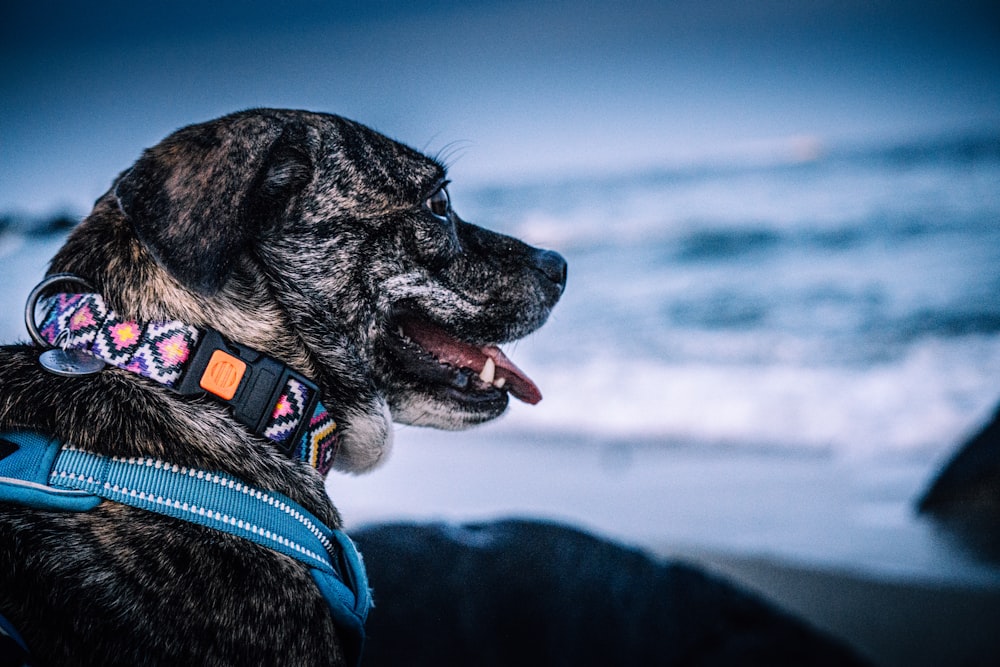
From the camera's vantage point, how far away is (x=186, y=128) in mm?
2076

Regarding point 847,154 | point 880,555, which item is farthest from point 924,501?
point 847,154

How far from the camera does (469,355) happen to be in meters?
2.61

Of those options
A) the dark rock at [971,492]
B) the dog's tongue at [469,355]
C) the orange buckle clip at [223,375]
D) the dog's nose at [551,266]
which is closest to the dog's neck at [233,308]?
the orange buckle clip at [223,375]

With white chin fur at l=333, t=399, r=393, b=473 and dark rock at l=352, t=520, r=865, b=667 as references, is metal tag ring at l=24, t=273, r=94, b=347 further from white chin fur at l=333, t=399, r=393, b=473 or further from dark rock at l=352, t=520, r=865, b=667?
dark rock at l=352, t=520, r=865, b=667

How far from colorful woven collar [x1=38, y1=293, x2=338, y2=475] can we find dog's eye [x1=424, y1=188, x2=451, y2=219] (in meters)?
0.82

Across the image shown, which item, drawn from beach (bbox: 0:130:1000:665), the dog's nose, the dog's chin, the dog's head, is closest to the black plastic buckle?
the dog's head

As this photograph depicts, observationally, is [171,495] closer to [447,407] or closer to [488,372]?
[447,407]

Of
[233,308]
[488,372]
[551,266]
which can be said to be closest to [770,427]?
[551,266]

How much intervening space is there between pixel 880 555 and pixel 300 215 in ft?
11.4

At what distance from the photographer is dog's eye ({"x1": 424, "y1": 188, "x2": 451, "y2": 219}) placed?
2.51 m

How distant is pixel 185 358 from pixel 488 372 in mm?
1068

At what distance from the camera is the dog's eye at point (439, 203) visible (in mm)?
2507

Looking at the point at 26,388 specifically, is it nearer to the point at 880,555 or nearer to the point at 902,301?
the point at 880,555

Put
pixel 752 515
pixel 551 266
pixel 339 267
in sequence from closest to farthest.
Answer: pixel 339 267 → pixel 551 266 → pixel 752 515
